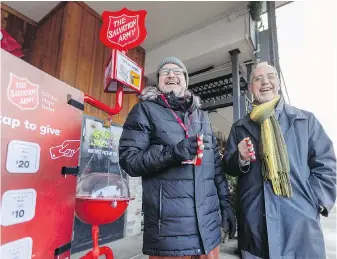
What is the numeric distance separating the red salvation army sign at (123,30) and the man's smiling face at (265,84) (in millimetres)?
909

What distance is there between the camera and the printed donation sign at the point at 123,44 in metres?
1.52

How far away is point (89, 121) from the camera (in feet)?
10.3

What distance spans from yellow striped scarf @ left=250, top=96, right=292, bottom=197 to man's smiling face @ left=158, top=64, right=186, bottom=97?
516mm

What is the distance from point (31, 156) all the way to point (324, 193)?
150 cm

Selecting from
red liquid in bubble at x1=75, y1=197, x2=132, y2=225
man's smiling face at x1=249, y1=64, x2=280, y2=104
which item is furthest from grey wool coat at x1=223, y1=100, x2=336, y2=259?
red liquid in bubble at x1=75, y1=197, x2=132, y2=225

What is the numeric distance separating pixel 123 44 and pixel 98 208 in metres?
1.18

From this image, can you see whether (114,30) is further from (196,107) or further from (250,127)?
(250,127)

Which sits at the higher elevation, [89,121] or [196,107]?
[89,121]

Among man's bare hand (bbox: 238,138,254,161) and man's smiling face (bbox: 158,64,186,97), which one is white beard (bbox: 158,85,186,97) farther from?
man's bare hand (bbox: 238,138,254,161)

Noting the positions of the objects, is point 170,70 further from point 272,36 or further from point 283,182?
point 272,36

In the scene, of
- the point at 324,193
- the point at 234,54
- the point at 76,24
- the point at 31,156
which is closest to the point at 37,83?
the point at 31,156

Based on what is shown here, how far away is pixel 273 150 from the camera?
1359 mm

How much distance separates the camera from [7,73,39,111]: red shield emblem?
0.82 m

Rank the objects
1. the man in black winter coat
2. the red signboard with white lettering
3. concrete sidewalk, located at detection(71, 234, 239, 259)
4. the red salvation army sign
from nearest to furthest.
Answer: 1. the red signboard with white lettering
2. the man in black winter coat
3. the red salvation army sign
4. concrete sidewalk, located at detection(71, 234, 239, 259)
